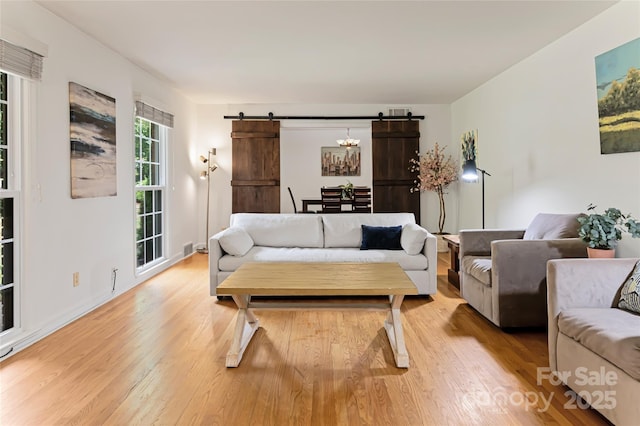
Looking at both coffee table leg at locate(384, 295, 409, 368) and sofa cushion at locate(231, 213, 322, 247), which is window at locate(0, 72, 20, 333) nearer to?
sofa cushion at locate(231, 213, 322, 247)

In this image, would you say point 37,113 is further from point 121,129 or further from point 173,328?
point 173,328

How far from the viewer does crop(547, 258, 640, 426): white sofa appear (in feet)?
5.52

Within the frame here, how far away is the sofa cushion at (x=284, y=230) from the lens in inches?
172

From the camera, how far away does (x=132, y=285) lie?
14.4ft

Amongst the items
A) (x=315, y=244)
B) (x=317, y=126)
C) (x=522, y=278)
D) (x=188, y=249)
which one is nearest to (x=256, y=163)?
(x=317, y=126)

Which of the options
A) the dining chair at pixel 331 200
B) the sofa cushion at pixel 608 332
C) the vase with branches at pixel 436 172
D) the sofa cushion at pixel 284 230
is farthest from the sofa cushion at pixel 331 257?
the dining chair at pixel 331 200

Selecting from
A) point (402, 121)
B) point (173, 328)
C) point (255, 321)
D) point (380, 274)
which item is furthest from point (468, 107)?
point (173, 328)

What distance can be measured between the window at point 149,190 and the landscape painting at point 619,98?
4757mm

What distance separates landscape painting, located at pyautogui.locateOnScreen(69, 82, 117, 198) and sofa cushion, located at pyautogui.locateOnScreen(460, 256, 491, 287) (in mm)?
3503

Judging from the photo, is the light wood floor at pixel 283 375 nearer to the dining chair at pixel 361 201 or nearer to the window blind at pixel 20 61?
the window blind at pixel 20 61

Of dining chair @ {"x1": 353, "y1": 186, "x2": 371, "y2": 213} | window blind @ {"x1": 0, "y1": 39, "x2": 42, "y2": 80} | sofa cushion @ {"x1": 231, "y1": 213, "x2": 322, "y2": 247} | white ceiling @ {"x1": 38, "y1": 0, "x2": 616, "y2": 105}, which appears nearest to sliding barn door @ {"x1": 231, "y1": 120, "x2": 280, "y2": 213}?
white ceiling @ {"x1": 38, "y1": 0, "x2": 616, "y2": 105}

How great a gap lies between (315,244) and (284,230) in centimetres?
38

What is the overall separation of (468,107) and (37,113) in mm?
5517

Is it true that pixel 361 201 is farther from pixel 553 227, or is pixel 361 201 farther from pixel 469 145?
pixel 553 227
